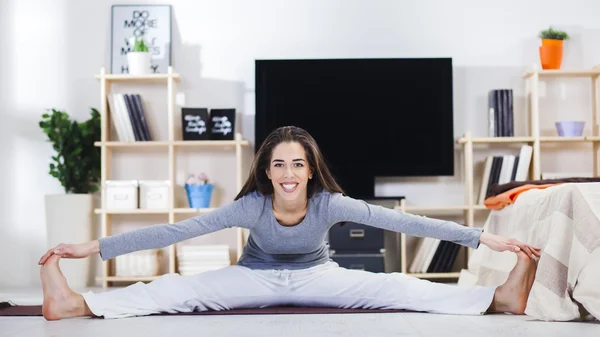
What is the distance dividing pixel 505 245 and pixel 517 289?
6.9 inches

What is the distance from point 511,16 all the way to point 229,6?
5.79ft

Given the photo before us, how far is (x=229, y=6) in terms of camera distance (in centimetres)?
496

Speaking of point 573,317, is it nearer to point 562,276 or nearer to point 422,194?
point 562,276

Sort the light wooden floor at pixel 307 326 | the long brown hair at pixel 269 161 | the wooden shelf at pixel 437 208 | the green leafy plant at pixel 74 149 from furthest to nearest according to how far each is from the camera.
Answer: the green leafy plant at pixel 74 149
the wooden shelf at pixel 437 208
the long brown hair at pixel 269 161
the light wooden floor at pixel 307 326

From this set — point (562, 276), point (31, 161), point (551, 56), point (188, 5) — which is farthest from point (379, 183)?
point (562, 276)

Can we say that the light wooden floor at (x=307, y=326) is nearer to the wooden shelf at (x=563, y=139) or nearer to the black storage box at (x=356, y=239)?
the black storage box at (x=356, y=239)

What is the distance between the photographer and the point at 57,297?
2.40 m

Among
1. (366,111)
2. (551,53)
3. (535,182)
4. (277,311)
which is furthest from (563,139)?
(277,311)

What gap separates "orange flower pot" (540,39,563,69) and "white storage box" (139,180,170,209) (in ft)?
7.79

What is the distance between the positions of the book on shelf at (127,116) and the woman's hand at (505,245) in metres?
2.84

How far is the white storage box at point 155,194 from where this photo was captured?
15.5 ft

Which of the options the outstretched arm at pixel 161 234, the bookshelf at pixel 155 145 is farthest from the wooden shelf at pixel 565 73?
the outstretched arm at pixel 161 234

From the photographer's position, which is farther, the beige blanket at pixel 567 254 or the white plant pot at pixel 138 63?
the white plant pot at pixel 138 63

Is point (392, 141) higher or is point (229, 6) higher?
point (229, 6)
